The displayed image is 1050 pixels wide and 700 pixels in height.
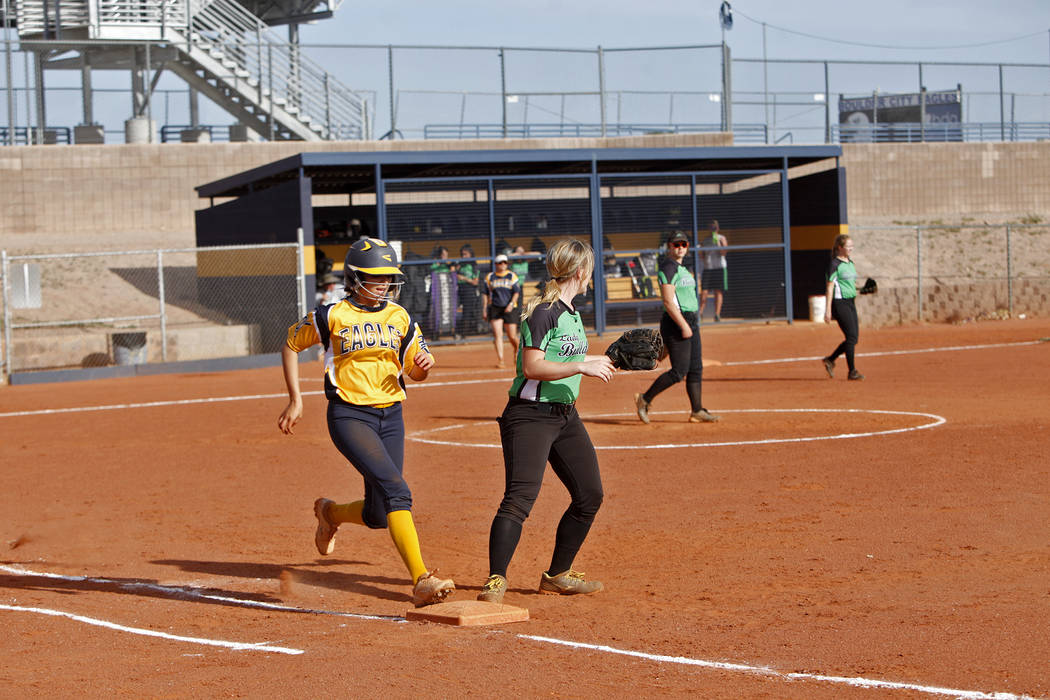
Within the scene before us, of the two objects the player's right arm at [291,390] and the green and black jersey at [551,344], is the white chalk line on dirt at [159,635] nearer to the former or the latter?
the player's right arm at [291,390]

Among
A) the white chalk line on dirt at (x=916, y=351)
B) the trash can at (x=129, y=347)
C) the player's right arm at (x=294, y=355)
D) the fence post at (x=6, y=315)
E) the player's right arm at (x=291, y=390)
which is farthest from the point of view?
the trash can at (x=129, y=347)

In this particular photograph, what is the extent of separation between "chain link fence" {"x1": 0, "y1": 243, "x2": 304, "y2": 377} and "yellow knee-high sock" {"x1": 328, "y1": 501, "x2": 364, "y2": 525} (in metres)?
15.5

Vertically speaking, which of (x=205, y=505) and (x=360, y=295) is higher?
(x=360, y=295)

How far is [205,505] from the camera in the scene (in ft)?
32.2

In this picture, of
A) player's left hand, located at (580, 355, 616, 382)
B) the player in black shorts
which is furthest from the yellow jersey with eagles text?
the player in black shorts

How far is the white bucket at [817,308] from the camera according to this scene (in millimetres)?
28984

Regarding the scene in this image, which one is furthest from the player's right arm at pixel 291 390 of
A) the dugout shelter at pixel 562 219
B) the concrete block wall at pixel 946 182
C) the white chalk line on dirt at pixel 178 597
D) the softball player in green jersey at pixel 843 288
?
the concrete block wall at pixel 946 182

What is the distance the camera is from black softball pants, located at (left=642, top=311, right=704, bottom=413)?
12.5 metres

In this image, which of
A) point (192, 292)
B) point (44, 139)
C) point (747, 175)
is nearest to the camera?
point (747, 175)

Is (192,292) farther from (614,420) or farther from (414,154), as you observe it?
(614,420)

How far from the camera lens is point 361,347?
6508mm

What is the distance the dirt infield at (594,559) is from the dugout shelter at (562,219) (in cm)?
1061

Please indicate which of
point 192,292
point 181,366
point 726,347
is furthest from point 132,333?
point 726,347

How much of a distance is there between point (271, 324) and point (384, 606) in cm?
1968
